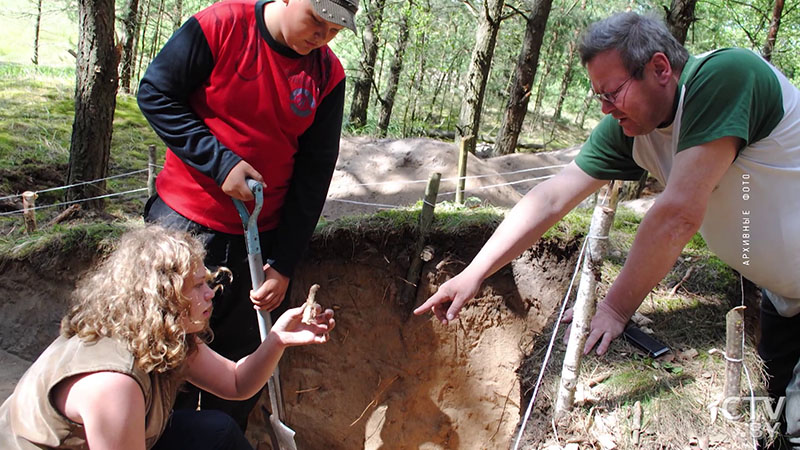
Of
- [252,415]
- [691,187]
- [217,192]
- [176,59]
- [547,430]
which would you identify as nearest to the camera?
[691,187]

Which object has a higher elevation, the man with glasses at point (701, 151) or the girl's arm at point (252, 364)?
the man with glasses at point (701, 151)

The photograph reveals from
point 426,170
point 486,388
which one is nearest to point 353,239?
point 486,388

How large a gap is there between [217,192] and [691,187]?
193 cm

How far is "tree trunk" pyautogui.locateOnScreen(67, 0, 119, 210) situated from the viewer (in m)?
5.05

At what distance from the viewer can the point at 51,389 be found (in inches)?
62.3

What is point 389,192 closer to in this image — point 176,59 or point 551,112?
point 176,59

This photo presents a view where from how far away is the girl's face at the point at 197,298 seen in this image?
1844mm

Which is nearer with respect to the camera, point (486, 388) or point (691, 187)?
point (691, 187)

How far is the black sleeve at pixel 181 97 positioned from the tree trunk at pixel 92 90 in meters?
3.58

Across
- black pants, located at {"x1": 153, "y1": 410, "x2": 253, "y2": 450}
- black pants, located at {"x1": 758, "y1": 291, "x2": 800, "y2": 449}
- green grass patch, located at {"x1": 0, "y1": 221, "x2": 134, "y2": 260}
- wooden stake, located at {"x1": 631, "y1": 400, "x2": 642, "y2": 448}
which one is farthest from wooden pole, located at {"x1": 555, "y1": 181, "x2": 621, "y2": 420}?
green grass patch, located at {"x1": 0, "y1": 221, "x2": 134, "y2": 260}

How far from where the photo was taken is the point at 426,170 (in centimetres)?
845

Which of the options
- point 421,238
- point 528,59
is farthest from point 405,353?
point 528,59

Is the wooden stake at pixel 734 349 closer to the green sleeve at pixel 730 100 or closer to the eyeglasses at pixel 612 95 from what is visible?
the green sleeve at pixel 730 100

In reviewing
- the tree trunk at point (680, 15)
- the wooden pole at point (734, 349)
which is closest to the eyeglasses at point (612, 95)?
the wooden pole at point (734, 349)
